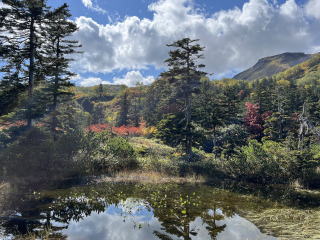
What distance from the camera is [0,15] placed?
69.6ft

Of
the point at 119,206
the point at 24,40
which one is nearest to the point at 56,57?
the point at 24,40

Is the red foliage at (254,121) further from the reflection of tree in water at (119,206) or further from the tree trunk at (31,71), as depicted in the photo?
the tree trunk at (31,71)

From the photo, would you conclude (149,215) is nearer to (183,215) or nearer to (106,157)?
(183,215)

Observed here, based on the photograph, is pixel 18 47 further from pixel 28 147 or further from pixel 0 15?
pixel 28 147

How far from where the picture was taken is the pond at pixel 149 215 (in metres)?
9.38

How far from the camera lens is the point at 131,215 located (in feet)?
38.9

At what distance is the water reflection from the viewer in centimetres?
949

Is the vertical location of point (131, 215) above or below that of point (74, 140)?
below

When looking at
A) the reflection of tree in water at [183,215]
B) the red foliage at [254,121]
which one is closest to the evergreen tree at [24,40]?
the reflection of tree in water at [183,215]

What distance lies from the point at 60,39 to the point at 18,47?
414cm

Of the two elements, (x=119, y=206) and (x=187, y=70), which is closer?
(x=119, y=206)

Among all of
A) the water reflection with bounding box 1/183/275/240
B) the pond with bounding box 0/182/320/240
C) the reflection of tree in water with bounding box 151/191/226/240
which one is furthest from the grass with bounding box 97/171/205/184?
the reflection of tree in water with bounding box 151/191/226/240

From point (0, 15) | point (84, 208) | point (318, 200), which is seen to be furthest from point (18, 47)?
point (318, 200)

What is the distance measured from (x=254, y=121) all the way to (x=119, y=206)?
28.6 meters
